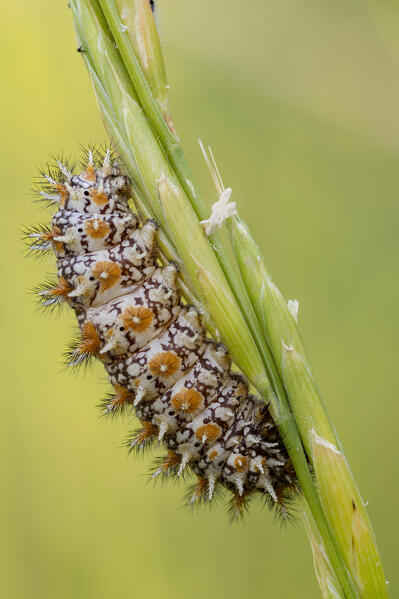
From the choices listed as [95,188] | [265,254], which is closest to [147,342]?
[95,188]

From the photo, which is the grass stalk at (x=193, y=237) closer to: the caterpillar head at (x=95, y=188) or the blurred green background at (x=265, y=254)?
the caterpillar head at (x=95, y=188)

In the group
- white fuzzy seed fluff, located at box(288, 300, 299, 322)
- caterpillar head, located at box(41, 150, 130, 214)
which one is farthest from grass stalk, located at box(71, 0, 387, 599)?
caterpillar head, located at box(41, 150, 130, 214)

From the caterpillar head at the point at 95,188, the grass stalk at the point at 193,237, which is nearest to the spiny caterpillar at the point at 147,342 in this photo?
the caterpillar head at the point at 95,188

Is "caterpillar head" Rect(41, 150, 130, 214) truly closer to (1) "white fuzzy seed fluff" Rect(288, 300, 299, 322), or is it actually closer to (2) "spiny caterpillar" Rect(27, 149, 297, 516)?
(2) "spiny caterpillar" Rect(27, 149, 297, 516)

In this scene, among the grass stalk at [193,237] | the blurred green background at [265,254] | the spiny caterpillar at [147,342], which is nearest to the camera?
the grass stalk at [193,237]

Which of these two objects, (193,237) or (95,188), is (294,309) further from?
(95,188)
